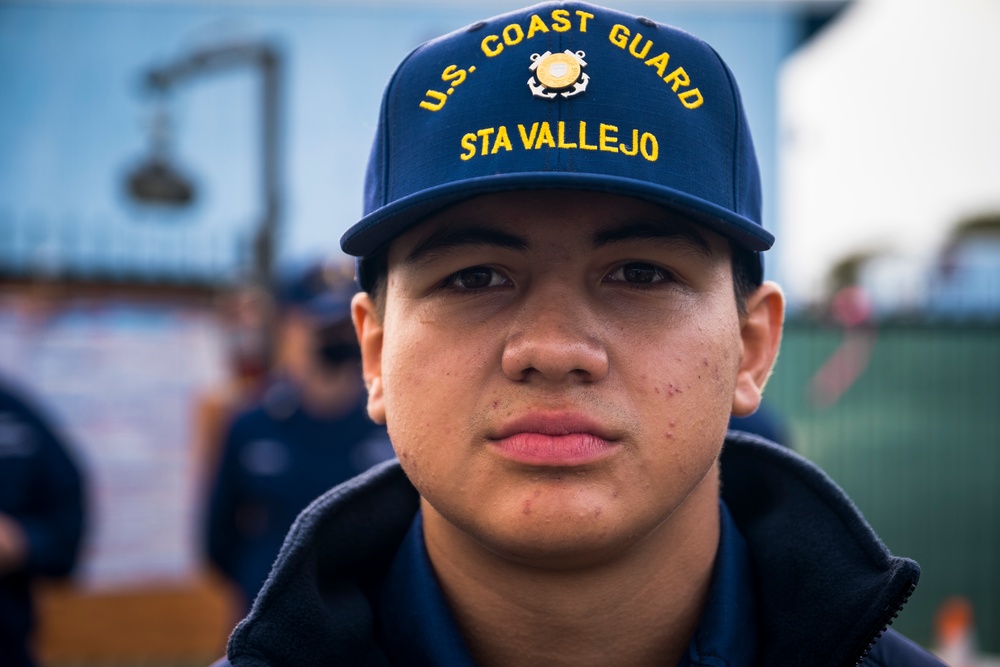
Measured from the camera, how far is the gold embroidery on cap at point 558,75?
5.03ft

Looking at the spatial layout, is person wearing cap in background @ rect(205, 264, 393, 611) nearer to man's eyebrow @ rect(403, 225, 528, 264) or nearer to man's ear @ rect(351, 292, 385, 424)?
man's ear @ rect(351, 292, 385, 424)

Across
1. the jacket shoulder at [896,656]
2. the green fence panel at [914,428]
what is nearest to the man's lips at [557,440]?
the jacket shoulder at [896,656]

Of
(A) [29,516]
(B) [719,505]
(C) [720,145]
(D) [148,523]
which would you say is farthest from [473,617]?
(D) [148,523]

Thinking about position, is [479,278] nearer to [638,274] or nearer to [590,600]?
[638,274]

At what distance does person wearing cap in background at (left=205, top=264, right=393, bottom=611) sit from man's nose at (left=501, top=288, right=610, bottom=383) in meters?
3.02

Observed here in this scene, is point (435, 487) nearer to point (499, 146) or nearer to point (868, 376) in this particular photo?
point (499, 146)

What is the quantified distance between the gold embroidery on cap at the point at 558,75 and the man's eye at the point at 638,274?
29 centimetres

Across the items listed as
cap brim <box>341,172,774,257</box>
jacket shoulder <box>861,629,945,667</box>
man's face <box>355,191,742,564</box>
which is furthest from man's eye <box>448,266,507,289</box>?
jacket shoulder <box>861,629,945,667</box>

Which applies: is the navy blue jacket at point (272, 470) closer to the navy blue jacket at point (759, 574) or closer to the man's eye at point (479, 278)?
the navy blue jacket at point (759, 574)

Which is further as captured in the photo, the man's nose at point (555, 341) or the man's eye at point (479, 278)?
the man's eye at point (479, 278)

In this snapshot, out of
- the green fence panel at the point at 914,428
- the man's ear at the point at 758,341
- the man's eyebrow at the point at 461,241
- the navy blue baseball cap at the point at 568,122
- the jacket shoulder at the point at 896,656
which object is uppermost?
the navy blue baseball cap at the point at 568,122

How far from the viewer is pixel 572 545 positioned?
1450mm

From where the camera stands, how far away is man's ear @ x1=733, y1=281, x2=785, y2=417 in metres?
1.76

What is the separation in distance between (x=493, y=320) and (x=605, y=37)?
503mm
